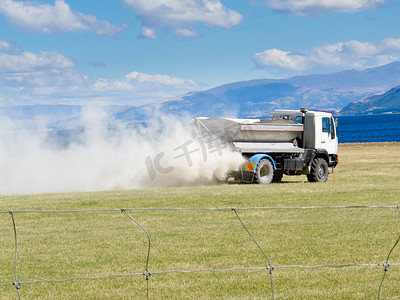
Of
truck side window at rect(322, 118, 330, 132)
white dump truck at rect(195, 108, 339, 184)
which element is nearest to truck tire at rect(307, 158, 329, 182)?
white dump truck at rect(195, 108, 339, 184)

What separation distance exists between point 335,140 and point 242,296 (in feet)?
67.4

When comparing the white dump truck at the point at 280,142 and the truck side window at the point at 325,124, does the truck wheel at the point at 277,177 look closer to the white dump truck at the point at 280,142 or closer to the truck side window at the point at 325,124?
the white dump truck at the point at 280,142

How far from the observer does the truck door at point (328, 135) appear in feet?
88.2

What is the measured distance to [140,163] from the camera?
2358 centimetres

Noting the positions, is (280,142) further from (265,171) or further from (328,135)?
(328,135)

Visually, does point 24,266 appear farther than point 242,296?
Yes

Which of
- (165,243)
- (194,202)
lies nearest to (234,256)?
(165,243)

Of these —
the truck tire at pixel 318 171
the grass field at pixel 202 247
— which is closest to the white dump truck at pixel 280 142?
the truck tire at pixel 318 171

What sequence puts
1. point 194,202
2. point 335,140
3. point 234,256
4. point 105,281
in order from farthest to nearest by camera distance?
1. point 335,140
2. point 194,202
3. point 234,256
4. point 105,281

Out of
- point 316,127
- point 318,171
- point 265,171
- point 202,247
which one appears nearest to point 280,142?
point 265,171

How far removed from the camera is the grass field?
827 cm

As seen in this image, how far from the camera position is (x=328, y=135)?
27.2 metres

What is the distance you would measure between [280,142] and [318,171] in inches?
91.5

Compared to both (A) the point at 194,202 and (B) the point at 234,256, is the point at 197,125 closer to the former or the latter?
(A) the point at 194,202
